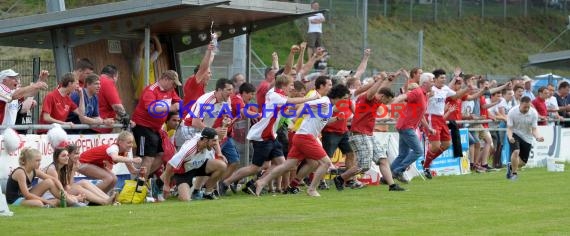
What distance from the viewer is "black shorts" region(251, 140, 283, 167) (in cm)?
1961

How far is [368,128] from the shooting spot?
69.0ft

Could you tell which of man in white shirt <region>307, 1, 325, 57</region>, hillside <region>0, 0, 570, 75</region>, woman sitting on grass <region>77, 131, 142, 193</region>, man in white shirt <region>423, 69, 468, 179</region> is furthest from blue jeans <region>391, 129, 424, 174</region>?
hillside <region>0, 0, 570, 75</region>

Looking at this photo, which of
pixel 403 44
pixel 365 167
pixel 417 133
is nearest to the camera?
pixel 365 167

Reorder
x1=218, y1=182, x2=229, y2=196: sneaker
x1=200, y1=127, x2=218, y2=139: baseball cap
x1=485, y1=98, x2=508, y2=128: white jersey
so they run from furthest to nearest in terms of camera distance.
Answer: x1=485, y1=98, x2=508, y2=128: white jersey → x1=218, y1=182, x2=229, y2=196: sneaker → x1=200, y1=127, x2=218, y2=139: baseball cap

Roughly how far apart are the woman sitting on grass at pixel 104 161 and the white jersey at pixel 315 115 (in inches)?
111

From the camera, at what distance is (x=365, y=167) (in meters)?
20.6

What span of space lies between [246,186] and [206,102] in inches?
71.9

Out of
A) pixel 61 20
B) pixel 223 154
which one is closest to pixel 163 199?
pixel 223 154

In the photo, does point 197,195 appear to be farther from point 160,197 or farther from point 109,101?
point 109,101

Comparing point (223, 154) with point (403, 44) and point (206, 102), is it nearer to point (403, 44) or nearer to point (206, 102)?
point (206, 102)

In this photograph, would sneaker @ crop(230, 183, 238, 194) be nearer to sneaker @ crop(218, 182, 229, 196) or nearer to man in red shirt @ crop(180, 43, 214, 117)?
sneaker @ crop(218, 182, 229, 196)

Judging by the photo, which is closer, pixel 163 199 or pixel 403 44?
pixel 163 199

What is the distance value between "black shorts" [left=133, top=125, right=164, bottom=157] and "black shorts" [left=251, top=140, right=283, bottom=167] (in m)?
1.92

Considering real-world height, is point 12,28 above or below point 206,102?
above
